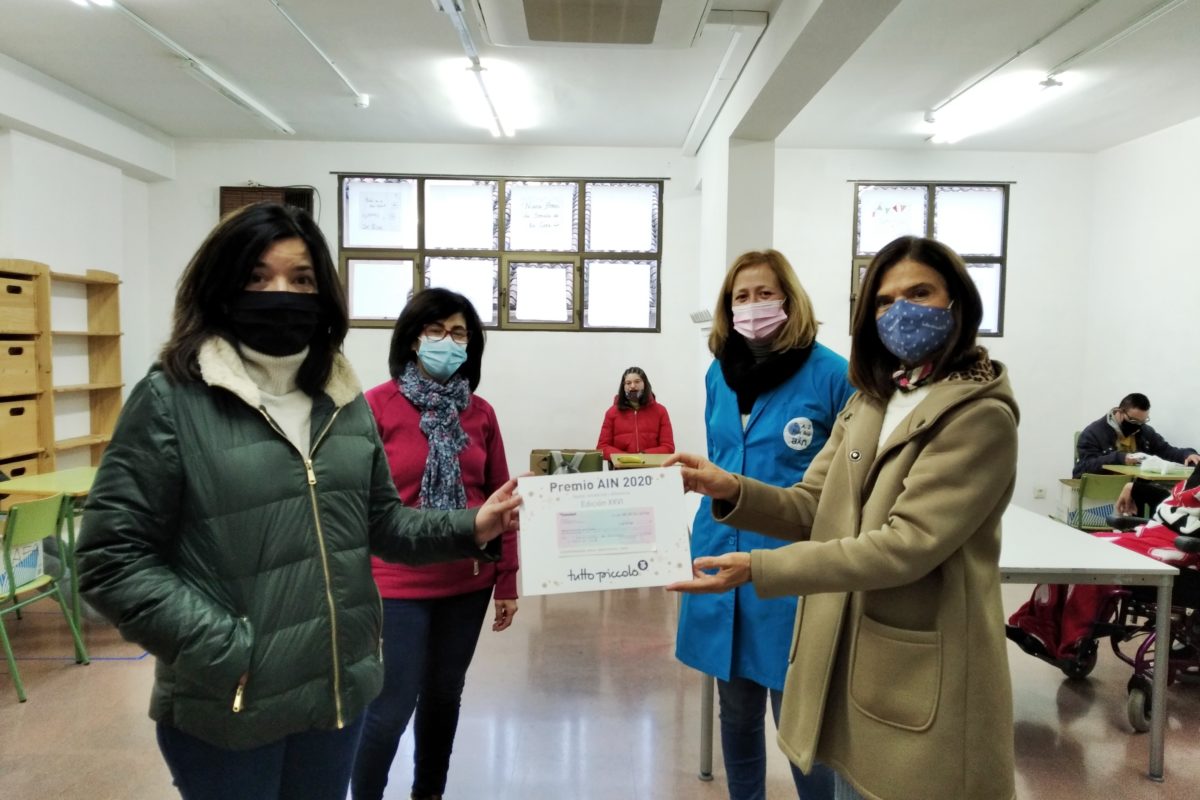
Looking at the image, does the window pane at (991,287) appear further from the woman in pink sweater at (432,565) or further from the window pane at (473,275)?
the woman in pink sweater at (432,565)

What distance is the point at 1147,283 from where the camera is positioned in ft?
19.9

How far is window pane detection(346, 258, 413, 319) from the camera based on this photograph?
666 cm

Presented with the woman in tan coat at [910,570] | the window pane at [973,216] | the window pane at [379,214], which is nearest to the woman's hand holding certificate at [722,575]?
the woman in tan coat at [910,570]

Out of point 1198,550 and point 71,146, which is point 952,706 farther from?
point 71,146

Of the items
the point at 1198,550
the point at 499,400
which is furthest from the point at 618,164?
the point at 1198,550

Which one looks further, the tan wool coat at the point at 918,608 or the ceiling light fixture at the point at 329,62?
the ceiling light fixture at the point at 329,62

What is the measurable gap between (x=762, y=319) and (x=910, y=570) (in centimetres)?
81

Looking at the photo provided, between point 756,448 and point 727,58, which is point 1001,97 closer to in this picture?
point 727,58

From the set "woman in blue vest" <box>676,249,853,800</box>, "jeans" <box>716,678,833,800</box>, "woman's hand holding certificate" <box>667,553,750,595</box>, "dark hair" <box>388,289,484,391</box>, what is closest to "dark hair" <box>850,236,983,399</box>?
"woman in blue vest" <box>676,249,853,800</box>

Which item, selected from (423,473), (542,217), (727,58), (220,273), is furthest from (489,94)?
(220,273)

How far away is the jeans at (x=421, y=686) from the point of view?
186 centimetres

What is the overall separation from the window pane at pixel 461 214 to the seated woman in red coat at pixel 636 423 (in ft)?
6.36

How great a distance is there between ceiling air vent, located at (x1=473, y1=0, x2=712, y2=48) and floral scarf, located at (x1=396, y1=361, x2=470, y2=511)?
208 centimetres

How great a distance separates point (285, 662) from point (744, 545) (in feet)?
3.48
